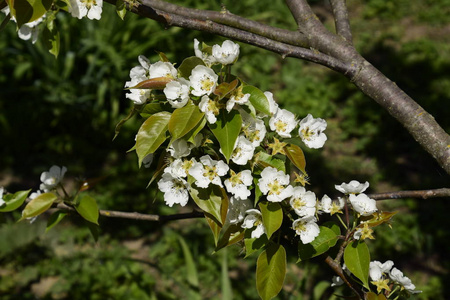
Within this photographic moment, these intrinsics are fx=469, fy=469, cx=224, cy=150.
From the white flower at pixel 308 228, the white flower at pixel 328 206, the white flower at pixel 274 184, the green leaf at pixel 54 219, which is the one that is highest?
the white flower at pixel 274 184

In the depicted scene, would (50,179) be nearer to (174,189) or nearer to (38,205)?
(38,205)

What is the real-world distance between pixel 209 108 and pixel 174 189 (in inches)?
9.9

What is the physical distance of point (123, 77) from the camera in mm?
4141

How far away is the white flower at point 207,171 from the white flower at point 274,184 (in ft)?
0.30

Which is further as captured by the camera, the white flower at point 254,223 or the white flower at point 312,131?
the white flower at point 312,131

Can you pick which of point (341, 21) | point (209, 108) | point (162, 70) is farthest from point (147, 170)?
point (209, 108)

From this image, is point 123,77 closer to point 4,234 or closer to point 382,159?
point 4,234

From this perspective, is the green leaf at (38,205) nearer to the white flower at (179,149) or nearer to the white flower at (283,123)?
the white flower at (179,149)

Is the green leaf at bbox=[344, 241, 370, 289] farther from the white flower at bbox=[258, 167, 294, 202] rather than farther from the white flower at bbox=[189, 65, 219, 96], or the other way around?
the white flower at bbox=[189, 65, 219, 96]

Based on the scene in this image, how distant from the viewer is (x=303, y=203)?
3.74 feet

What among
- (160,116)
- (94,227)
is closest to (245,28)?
(160,116)

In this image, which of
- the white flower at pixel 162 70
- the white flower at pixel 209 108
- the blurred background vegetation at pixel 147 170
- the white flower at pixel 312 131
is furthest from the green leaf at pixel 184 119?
the blurred background vegetation at pixel 147 170

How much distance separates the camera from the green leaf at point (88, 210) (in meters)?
1.39

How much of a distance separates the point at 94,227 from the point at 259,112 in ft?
2.17
